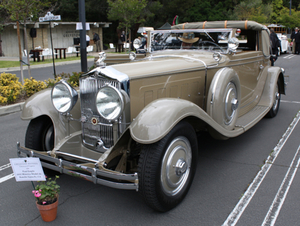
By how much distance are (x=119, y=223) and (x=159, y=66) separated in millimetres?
1809

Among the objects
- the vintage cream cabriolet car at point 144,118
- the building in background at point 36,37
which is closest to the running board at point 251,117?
the vintage cream cabriolet car at point 144,118

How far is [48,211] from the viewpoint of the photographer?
2594mm

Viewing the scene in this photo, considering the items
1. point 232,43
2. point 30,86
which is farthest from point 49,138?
point 30,86

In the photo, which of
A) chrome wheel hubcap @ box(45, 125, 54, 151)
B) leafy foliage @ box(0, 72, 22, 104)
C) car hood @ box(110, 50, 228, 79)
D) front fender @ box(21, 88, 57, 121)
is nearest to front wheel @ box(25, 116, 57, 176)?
chrome wheel hubcap @ box(45, 125, 54, 151)

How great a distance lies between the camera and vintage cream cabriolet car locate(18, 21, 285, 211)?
2.58 meters

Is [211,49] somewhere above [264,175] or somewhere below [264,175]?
above

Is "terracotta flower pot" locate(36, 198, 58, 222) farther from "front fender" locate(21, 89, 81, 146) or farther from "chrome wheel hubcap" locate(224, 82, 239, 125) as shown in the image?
"chrome wheel hubcap" locate(224, 82, 239, 125)

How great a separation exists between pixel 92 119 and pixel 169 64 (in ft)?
3.89

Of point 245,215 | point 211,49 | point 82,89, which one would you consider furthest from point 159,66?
point 245,215

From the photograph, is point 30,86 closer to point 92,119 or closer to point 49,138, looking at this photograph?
point 49,138

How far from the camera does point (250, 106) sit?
16.8 ft

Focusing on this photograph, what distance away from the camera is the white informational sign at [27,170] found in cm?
257

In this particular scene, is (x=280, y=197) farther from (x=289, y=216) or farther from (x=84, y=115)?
(x=84, y=115)

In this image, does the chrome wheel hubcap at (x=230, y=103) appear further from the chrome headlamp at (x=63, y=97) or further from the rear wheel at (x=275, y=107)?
the rear wheel at (x=275, y=107)
